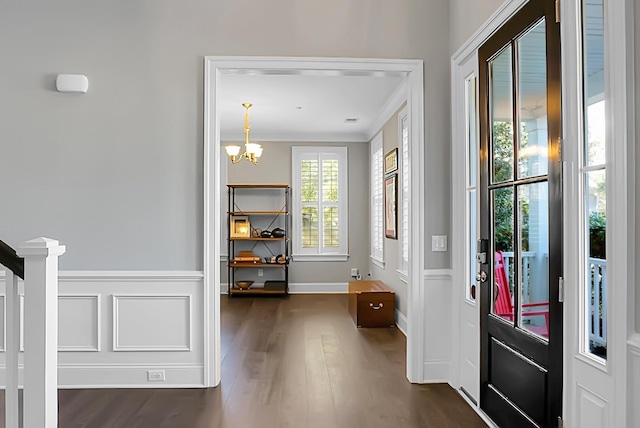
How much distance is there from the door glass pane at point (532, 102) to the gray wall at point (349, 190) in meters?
5.84

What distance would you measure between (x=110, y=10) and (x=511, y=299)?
333 cm

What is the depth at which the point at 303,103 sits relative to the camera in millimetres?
6273

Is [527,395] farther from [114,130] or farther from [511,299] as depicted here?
[114,130]

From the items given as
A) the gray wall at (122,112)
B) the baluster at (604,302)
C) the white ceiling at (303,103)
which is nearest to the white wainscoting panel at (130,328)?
the gray wall at (122,112)

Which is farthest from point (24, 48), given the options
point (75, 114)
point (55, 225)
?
point (55, 225)

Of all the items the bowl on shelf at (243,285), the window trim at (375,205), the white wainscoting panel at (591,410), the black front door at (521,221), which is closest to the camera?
the white wainscoting panel at (591,410)

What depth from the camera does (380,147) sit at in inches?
288

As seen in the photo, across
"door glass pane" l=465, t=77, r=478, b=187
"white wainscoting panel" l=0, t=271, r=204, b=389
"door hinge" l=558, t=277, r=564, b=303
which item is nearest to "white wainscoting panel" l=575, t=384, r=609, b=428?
"door hinge" l=558, t=277, r=564, b=303

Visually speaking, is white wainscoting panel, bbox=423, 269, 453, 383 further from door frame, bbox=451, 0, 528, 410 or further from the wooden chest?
the wooden chest

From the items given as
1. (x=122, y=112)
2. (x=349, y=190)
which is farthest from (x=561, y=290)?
(x=349, y=190)

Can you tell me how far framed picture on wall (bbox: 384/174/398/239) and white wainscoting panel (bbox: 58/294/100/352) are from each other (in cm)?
360

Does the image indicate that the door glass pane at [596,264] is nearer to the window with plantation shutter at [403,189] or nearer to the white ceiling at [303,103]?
the white ceiling at [303,103]

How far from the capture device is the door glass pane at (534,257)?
2.39 meters

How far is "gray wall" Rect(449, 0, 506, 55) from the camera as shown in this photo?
3.03 meters
